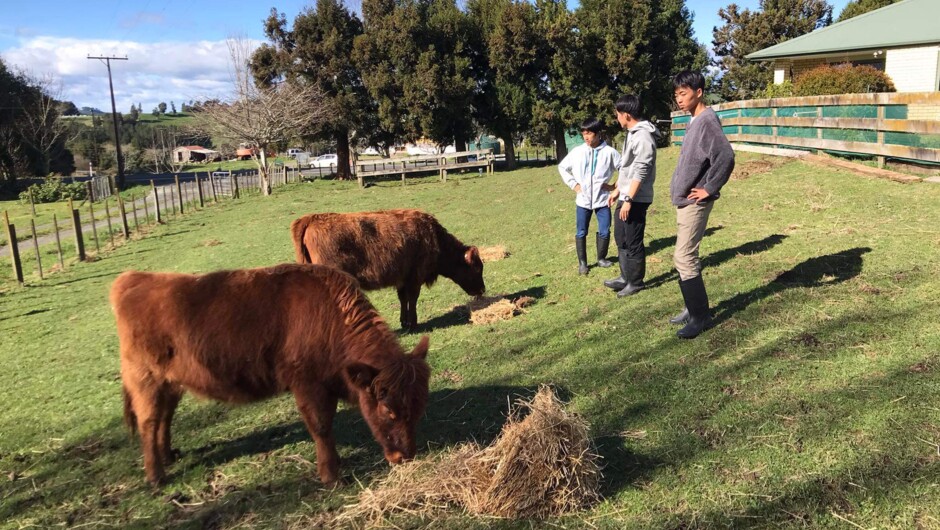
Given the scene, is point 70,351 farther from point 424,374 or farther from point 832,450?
point 832,450

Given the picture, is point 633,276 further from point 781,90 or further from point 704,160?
point 781,90

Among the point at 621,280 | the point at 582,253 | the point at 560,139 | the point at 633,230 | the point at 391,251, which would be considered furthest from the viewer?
the point at 560,139

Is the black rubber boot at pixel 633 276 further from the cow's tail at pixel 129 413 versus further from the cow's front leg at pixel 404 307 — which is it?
the cow's tail at pixel 129 413

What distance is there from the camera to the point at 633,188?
6.62 m

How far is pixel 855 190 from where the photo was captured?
9.94 m

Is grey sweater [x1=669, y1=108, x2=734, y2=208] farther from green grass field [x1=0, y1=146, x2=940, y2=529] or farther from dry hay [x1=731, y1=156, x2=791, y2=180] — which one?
dry hay [x1=731, y1=156, x2=791, y2=180]

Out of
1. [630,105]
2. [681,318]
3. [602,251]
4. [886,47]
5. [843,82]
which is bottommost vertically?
[681,318]

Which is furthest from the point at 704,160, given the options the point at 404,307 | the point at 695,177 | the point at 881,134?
the point at 881,134

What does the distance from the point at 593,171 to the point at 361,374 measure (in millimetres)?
5282

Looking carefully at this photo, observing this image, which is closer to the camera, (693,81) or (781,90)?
(693,81)

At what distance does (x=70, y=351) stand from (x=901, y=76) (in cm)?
2621

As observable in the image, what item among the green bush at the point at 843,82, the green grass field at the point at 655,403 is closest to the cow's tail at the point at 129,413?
the green grass field at the point at 655,403

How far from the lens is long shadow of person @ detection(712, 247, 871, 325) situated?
6.04 meters

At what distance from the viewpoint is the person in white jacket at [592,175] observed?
26.1 feet
